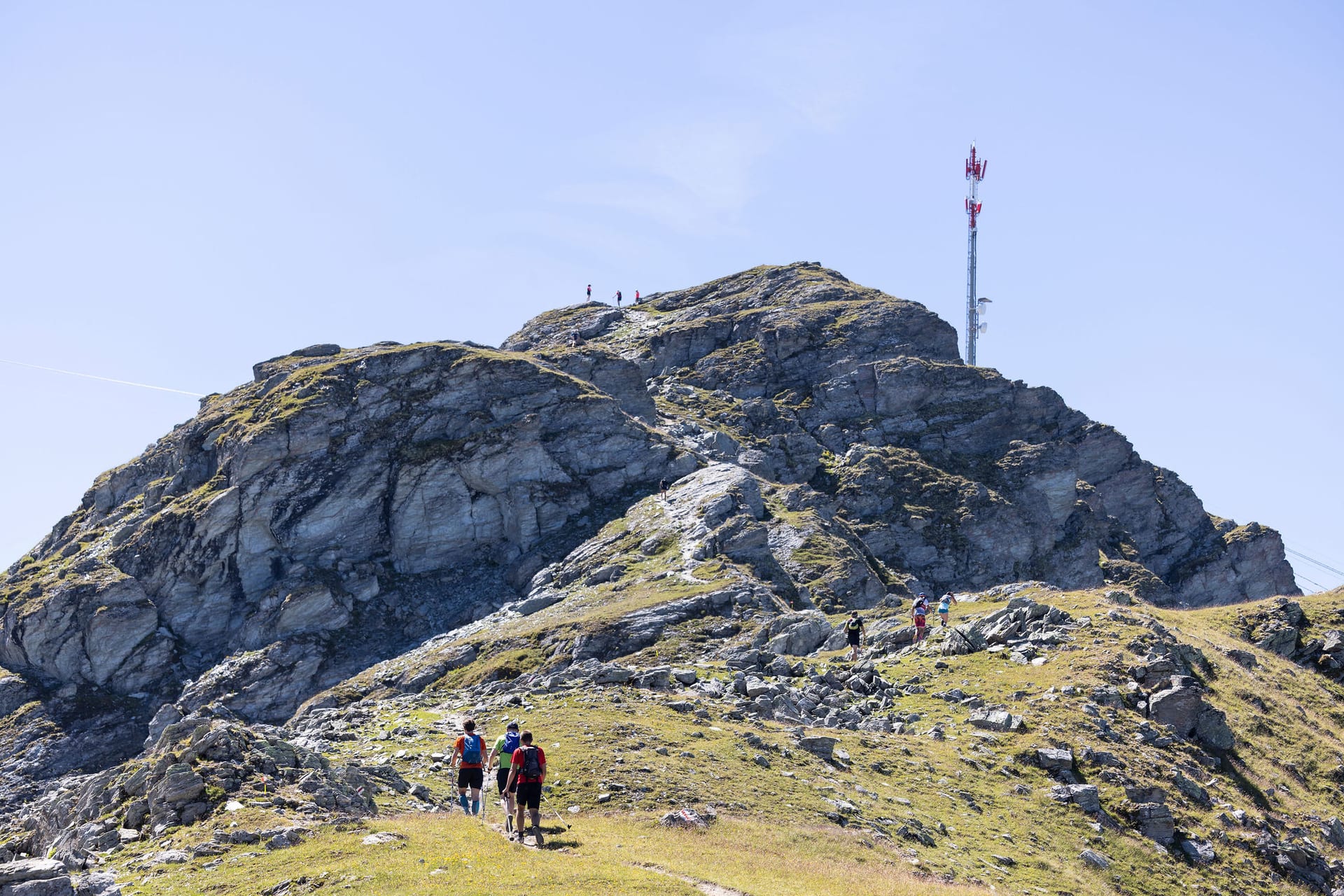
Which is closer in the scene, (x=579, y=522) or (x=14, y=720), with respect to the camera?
(x=14, y=720)

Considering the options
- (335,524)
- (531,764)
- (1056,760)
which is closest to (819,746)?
(1056,760)

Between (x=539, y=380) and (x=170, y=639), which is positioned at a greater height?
(x=539, y=380)

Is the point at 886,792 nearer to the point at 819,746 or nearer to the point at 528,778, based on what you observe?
the point at 819,746

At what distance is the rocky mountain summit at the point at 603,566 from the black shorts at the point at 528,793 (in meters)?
5.52

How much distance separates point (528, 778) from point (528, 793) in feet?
1.33

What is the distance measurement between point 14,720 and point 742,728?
A: 81.3 meters

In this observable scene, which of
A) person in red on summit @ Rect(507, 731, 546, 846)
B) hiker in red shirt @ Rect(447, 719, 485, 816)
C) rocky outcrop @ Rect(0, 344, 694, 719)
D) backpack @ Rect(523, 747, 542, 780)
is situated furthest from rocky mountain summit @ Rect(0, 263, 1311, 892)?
backpack @ Rect(523, 747, 542, 780)

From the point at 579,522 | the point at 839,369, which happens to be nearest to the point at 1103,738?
the point at 579,522

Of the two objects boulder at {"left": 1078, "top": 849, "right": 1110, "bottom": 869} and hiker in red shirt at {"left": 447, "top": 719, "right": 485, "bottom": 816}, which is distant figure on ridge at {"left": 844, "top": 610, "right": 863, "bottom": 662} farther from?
hiker in red shirt at {"left": 447, "top": 719, "right": 485, "bottom": 816}

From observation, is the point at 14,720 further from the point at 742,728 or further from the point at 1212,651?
the point at 1212,651

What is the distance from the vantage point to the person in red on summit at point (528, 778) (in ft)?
83.2

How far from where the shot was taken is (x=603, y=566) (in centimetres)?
8825

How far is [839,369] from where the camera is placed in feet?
468

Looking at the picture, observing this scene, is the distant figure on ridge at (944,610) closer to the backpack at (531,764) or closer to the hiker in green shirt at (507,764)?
the hiker in green shirt at (507,764)
